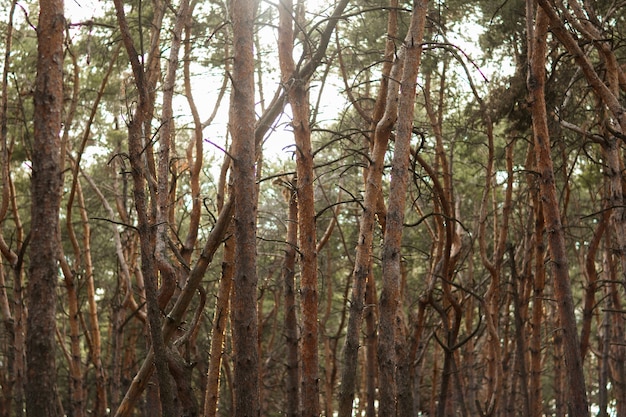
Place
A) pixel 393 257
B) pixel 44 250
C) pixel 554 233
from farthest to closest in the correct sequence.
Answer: pixel 554 233
pixel 393 257
pixel 44 250

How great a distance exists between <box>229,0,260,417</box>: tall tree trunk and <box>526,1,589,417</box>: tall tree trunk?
3197mm

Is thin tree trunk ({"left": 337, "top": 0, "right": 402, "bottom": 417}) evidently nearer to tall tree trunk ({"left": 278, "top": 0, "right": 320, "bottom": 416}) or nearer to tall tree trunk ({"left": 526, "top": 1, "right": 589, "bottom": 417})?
tall tree trunk ({"left": 278, "top": 0, "right": 320, "bottom": 416})

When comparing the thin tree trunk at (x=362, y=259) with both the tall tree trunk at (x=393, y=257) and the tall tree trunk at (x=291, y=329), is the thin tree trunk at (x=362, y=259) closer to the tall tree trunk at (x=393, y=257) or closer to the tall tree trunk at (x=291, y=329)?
the tall tree trunk at (x=393, y=257)

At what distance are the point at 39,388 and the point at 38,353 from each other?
232 mm

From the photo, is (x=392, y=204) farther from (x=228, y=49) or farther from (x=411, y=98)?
(x=228, y=49)

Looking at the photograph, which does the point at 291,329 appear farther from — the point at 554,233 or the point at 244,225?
the point at 244,225

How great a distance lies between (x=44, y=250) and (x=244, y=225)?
139 centimetres

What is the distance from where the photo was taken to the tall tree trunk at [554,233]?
23.4ft

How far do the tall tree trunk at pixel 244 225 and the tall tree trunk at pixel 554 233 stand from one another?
3.20 metres

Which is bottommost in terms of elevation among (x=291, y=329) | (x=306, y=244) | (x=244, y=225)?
(x=291, y=329)

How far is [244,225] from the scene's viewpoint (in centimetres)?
547

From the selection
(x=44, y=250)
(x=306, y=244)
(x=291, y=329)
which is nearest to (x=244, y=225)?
(x=44, y=250)

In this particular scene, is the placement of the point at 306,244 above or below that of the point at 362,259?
above

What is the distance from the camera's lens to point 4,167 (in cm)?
1100
